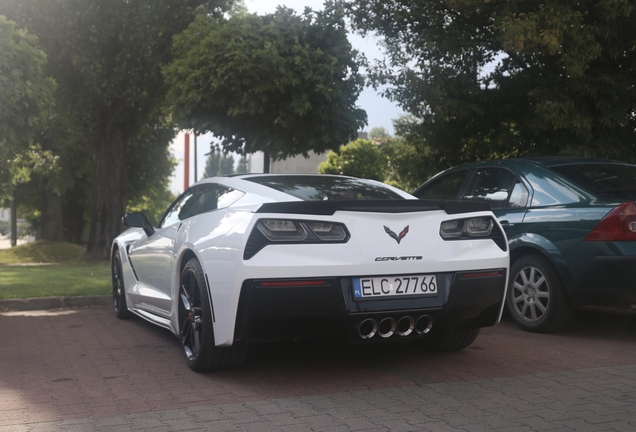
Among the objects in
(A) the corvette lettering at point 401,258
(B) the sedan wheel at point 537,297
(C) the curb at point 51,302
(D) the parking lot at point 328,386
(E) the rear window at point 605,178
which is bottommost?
(C) the curb at point 51,302

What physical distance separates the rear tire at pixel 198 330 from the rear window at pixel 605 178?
341 centimetres

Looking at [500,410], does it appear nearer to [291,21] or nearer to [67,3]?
[291,21]

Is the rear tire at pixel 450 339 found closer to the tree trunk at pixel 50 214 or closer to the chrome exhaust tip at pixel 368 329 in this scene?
the chrome exhaust tip at pixel 368 329

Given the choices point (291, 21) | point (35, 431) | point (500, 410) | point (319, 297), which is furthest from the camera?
point (291, 21)

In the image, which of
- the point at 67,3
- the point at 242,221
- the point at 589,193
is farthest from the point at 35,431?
the point at 67,3

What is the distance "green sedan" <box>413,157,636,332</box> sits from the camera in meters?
6.34

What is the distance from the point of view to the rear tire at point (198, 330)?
17.0 ft

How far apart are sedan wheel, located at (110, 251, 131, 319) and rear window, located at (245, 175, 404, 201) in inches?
112

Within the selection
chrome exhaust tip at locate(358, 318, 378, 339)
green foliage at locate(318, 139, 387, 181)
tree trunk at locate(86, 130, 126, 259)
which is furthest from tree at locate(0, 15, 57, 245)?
green foliage at locate(318, 139, 387, 181)

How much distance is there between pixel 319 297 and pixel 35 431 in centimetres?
174

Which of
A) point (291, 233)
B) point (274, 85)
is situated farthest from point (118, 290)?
point (274, 85)

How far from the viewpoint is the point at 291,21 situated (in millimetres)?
14305

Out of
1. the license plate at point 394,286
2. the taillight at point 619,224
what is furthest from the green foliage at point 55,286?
the taillight at point 619,224

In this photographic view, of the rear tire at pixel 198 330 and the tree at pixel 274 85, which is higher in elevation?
the tree at pixel 274 85
